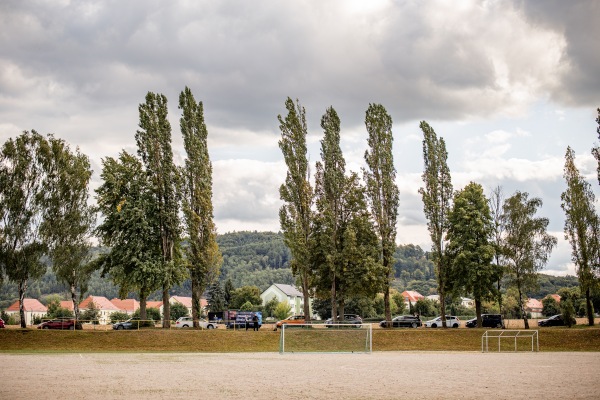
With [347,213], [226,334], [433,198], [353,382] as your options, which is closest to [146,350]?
[226,334]

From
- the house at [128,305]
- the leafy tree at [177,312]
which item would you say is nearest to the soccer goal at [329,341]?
the leafy tree at [177,312]

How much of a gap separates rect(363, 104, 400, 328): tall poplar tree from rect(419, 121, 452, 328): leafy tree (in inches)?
135

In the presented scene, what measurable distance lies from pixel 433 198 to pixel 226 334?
24.7 m

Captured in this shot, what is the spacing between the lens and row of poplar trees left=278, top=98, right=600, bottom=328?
53.8 metres

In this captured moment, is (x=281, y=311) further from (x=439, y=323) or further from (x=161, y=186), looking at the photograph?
(x=161, y=186)

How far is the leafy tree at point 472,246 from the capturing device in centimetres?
5384

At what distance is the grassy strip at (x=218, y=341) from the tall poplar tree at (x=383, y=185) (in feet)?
26.0

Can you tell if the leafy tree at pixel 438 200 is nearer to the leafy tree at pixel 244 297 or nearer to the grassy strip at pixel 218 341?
the grassy strip at pixel 218 341

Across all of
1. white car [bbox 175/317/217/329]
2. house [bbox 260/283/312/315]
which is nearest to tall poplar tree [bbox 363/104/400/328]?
white car [bbox 175/317/217/329]

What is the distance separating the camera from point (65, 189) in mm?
55500

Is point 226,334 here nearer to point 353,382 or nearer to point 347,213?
point 347,213

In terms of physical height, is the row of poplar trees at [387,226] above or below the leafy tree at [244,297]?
above

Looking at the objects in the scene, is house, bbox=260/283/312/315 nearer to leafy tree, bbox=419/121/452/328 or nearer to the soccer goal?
leafy tree, bbox=419/121/452/328

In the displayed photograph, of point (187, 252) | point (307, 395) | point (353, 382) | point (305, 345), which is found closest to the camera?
point (307, 395)
